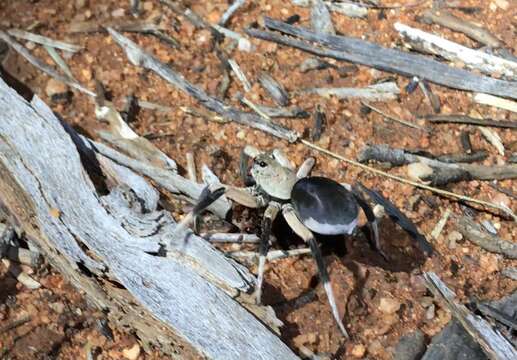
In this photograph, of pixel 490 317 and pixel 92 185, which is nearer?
pixel 92 185

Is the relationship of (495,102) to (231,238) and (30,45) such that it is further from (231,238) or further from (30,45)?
(30,45)

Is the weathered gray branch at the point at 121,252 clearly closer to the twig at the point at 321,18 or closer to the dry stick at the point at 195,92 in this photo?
the dry stick at the point at 195,92

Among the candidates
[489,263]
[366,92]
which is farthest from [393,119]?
[489,263]

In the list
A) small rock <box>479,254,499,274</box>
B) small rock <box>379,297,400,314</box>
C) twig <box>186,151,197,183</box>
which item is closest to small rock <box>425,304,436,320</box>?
small rock <box>379,297,400,314</box>

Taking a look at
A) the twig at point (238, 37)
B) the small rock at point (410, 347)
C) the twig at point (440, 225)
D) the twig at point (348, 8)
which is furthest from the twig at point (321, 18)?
the small rock at point (410, 347)

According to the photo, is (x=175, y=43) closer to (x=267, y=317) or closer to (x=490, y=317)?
(x=267, y=317)

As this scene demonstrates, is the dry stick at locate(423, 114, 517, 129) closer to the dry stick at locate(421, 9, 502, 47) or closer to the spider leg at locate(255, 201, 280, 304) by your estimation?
the dry stick at locate(421, 9, 502, 47)

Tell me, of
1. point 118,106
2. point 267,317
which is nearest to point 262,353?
point 267,317
